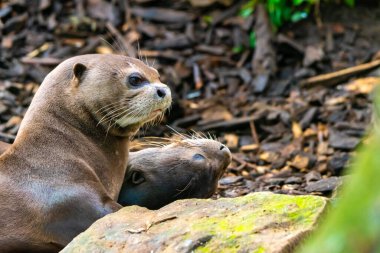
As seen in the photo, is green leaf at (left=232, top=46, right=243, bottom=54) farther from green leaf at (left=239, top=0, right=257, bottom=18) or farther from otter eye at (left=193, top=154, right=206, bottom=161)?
otter eye at (left=193, top=154, right=206, bottom=161)

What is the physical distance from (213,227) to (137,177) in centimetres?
177

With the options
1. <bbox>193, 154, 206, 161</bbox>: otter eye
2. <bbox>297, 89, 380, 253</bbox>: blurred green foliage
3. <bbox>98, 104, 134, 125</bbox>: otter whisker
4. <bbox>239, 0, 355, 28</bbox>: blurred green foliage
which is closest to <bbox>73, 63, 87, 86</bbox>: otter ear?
<bbox>98, 104, 134, 125</bbox>: otter whisker

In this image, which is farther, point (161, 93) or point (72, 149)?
point (161, 93)

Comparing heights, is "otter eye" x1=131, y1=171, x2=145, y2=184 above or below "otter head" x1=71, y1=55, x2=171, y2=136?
below

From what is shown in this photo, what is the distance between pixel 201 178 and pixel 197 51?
482 cm

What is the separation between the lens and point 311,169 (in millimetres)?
6914

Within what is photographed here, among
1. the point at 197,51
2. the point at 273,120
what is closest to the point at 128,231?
the point at 273,120

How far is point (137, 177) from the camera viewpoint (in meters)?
5.14

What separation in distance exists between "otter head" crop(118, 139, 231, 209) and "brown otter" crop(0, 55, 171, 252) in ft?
0.47

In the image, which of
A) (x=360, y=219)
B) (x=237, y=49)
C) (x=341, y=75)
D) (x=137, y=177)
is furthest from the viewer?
(x=237, y=49)

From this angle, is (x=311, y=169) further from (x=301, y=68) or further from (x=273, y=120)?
(x=301, y=68)

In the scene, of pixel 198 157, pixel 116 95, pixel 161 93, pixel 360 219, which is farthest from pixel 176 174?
pixel 360 219

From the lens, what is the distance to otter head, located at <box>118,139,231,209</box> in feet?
16.3

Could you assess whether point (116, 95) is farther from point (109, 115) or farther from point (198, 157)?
point (198, 157)
